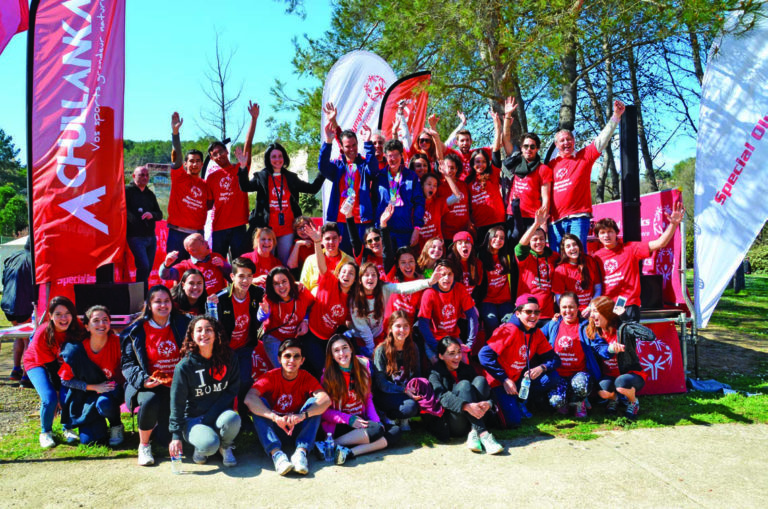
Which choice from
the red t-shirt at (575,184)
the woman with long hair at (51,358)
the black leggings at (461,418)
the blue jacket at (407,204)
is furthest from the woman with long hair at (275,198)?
the red t-shirt at (575,184)

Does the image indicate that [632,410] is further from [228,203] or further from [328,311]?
[228,203]

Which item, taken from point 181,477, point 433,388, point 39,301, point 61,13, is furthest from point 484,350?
point 61,13

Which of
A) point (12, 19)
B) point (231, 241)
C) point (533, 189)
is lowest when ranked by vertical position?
point (231, 241)

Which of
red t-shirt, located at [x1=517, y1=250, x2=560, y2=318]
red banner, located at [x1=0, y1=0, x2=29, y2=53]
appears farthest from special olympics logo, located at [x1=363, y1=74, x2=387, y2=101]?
red banner, located at [x1=0, y1=0, x2=29, y2=53]

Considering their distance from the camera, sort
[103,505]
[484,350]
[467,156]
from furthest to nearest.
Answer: [467,156]
[484,350]
[103,505]

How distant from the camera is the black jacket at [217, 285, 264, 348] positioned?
5.07 m

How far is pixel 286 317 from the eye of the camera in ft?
17.0

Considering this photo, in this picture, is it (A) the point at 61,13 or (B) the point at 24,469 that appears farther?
(A) the point at 61,13

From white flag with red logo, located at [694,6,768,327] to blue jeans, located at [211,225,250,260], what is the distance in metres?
5.40

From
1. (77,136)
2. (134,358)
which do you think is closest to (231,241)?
(77,136)

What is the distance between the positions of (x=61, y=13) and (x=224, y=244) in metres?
2.78

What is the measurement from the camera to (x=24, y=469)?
4.19 meters

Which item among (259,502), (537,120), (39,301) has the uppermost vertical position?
(537,120)

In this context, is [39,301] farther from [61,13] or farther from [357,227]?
[357,227]
